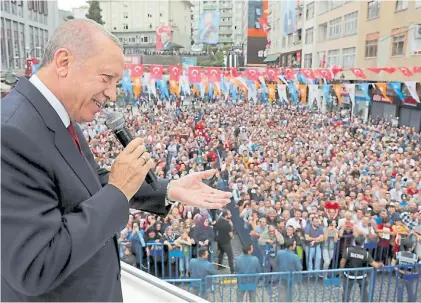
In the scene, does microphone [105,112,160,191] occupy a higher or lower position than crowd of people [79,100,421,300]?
higher

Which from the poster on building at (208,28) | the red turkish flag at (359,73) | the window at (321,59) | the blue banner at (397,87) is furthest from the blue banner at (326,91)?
the poster on building at (208,28)

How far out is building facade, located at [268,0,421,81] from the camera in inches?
453

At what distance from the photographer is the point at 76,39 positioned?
2.93 ft

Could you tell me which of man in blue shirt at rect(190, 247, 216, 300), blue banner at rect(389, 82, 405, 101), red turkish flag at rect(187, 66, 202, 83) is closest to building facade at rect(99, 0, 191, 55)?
red turkish flag at rect(187, 66, 202, 83)

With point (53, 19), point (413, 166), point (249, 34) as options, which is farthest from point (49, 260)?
point (249, 34)

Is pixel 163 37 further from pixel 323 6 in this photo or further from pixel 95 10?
pixel 95 10

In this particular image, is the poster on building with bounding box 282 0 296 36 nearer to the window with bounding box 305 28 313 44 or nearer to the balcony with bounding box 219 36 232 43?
the window with bounding box 305 28 313 44

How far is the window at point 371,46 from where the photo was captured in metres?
13.9

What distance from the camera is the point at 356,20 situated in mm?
16438

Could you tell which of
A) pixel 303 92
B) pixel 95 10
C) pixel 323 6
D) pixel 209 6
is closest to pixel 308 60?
pixel 323 6

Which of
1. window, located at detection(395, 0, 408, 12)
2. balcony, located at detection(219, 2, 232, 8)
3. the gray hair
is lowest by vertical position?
the gray hair

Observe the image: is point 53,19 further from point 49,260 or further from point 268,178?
point 49,260

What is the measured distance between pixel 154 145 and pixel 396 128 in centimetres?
801

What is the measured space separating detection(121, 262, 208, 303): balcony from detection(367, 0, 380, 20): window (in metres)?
14.7
